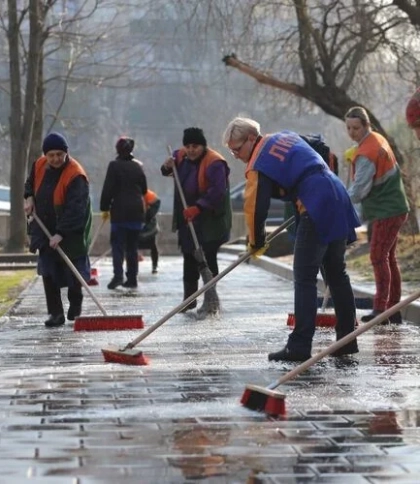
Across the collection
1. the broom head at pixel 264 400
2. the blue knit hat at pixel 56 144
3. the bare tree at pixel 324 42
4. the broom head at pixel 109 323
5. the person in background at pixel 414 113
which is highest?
the bare tree at pixel 324 42

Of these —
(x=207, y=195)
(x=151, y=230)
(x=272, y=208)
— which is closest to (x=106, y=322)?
(x=207, y=195)

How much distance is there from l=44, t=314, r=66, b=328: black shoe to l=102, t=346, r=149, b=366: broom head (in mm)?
2756

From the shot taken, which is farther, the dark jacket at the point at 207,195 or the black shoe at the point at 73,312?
the dark jacket at the point at 207,195

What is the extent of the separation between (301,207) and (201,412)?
7.36 feet

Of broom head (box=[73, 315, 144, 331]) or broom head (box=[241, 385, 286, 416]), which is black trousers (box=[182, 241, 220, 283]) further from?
broom head (box=[241, 385, 286, 416])

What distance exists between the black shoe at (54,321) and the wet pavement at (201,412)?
0.31 m

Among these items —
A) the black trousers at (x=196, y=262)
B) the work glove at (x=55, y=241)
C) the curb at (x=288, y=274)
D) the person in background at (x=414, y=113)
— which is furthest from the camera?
the black trousers at (x=196, y=262)

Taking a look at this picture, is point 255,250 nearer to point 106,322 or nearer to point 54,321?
point 106,322

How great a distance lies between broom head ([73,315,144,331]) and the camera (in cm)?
1082

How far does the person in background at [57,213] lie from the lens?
1109 centimetres

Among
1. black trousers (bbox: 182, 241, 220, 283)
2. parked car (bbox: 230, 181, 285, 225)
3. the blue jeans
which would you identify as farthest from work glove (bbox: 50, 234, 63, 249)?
parked car (bbox: 230, 181, 285, 225)

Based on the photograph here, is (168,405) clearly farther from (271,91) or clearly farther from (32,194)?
(271,91)

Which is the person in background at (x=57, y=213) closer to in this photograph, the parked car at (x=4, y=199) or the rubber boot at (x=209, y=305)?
the rubber boot at (x=209, y=305)

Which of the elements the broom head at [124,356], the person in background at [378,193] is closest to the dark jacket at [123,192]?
the person in background at [378,193]
